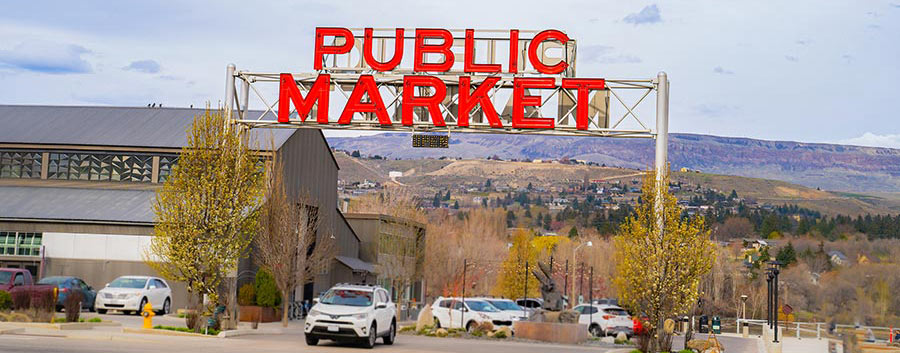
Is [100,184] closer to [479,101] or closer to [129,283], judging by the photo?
[129,283]

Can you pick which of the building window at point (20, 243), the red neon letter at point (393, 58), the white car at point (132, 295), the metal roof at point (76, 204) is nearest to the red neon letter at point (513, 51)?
the red neon letter at point (393, 58)

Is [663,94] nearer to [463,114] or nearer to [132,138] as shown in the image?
[463,114]

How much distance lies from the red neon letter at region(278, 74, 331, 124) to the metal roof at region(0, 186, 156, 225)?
11398 millimetres

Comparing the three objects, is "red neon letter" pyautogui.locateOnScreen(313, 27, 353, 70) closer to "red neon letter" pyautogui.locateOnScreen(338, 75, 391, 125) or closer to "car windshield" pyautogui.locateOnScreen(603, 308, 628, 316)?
"red neon letter" pyautogui.locateOnScreen(338, 75, 391, 125)

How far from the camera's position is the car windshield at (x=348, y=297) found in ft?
90.6

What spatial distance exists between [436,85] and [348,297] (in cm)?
1053

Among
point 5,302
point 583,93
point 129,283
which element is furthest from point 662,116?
point 5,302

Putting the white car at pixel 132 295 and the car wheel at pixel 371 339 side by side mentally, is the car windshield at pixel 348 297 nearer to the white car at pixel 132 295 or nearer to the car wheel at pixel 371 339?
the car wheel at pixel 371 339

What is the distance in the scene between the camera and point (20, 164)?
49.2m

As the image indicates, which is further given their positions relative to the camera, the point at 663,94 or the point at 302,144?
the point at 302,144

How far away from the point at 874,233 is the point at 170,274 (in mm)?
174090

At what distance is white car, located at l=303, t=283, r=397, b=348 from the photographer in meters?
26.6

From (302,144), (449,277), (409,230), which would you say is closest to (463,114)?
(302,144)

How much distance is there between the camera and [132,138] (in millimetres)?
48531
